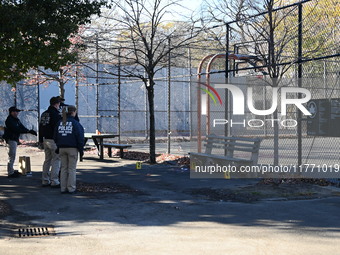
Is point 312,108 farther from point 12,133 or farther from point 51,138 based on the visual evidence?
point 12,133

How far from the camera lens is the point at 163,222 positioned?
24.2 ft

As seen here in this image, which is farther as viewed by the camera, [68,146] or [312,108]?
[312,108]

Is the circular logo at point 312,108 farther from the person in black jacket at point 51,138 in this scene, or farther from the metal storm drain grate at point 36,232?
the metal storm drain grate at point 36,232

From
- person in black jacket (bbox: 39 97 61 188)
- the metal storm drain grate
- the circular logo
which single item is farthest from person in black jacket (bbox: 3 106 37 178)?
the circular logo

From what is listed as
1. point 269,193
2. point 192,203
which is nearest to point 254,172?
point 269,193

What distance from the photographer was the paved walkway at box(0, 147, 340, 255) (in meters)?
6.03

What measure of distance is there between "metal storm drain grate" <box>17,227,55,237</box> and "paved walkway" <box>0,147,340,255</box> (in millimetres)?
119

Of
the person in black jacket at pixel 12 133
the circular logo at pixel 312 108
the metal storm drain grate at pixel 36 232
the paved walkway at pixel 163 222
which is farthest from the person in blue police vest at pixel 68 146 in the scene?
the circular logo at pixel 312 108

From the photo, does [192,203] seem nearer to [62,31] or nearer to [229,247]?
[229,247]

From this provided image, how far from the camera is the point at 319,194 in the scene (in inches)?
388

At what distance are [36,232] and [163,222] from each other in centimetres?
→ 183

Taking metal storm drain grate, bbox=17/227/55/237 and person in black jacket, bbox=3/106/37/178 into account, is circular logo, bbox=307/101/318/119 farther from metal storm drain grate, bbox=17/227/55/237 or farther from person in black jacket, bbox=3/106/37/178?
metal storm drain grate, bbox=17/227/55/237

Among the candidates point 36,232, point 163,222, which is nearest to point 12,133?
point 36,232

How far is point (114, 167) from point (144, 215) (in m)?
6.74
